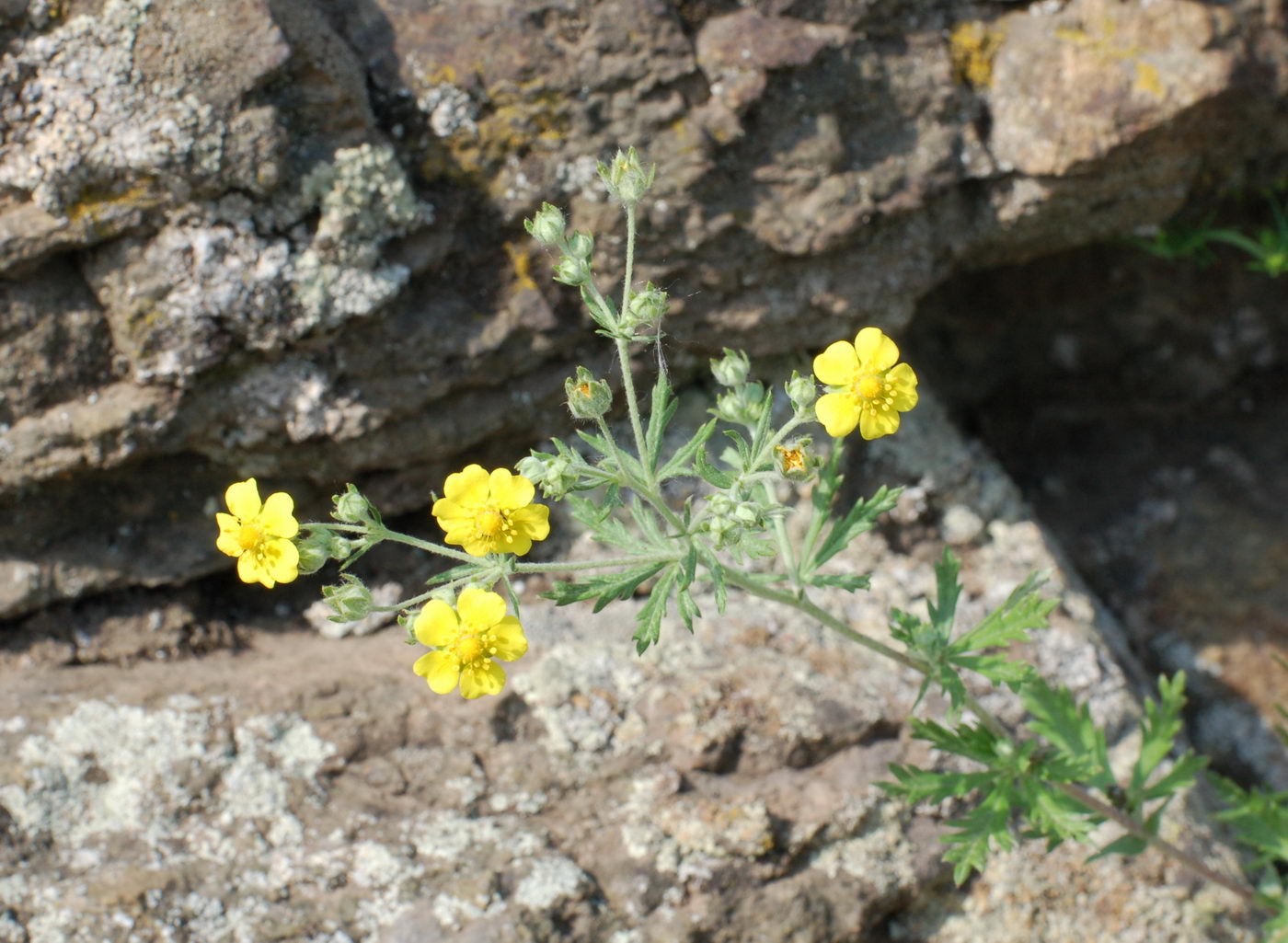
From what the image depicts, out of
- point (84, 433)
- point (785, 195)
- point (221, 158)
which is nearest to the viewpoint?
point (221, 158)

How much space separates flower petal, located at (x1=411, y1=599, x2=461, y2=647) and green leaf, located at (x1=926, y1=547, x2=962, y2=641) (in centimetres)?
147

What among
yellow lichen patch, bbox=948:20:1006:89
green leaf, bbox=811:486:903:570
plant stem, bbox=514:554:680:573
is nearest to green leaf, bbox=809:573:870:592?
green leaf, bbox=811:486:903:570

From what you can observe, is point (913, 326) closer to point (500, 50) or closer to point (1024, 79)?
point (1024, 79)

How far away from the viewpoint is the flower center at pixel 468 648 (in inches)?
105

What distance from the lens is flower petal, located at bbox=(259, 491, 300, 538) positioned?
273cm

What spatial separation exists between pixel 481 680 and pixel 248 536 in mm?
695

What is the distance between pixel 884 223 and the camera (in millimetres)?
3920

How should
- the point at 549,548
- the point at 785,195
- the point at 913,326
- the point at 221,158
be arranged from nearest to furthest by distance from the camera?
the point at 221,158, the point at 785,195, the point at 549,548, the point at 913,326

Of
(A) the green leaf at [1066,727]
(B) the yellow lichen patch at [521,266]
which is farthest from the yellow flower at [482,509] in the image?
(A) the green leaf at [1066,727]

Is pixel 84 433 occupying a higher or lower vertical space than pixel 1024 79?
lower

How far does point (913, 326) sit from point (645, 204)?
74.4 inches

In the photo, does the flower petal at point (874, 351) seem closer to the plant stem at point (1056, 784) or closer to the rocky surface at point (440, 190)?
the plant stem at point (1056, 784)

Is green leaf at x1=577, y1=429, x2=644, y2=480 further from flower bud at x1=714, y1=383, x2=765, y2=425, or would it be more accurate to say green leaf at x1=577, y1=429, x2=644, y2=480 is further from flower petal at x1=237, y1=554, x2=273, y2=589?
flower petal at x1=237, y1=554, x2=273, y2=589

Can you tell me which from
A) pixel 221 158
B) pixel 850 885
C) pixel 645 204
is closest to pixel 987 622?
pixel 850 885
